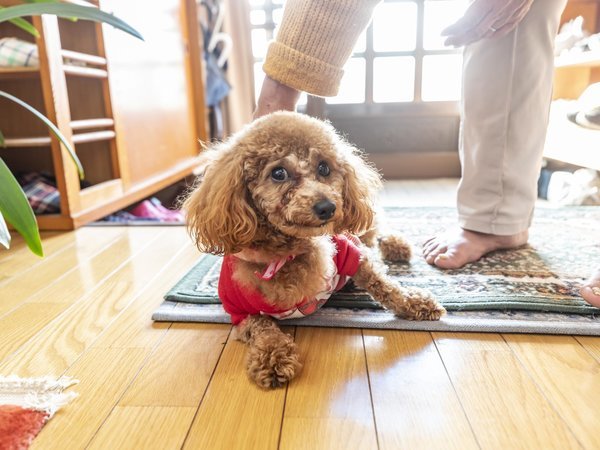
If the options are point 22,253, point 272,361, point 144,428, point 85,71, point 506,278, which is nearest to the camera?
point 144,428

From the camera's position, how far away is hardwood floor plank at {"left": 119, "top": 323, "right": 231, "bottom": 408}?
757mm

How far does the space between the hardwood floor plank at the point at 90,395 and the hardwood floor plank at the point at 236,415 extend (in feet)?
0.52

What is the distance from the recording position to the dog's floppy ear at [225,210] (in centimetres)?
82

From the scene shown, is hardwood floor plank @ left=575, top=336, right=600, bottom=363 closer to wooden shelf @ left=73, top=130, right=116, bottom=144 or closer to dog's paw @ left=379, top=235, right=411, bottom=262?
dog's paw @ left=379, top=235, right=411, bottom=262

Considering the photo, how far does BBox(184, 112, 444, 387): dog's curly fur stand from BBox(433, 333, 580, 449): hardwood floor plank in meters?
0.12

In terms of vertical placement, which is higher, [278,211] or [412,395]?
[278,211]

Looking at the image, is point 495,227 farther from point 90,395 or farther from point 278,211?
point 90,395

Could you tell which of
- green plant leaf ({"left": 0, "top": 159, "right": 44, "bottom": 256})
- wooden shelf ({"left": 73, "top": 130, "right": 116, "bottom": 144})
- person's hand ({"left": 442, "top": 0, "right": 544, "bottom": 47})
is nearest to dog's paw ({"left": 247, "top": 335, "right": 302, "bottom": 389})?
green plant leaf ({"left": 0, "top": 159, "right": 44, "bottom": 256})

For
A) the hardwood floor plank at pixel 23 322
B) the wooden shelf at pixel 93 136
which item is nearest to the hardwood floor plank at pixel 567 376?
the hardwood floor plank at pixel 23 322

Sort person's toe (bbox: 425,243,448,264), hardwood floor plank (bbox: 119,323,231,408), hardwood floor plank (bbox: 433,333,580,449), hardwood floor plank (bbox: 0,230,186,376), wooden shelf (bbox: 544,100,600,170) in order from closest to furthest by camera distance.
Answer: hardwood floor plank (bbox: 433,333,580,449), hardwood floor plank (bbox: 119,323,231,408), hardwood floor plank (bbox: 0,230,186,376), person's toe (bbox: 425,243,448,264), wooden shelf (bbox: 544,100,600,170)

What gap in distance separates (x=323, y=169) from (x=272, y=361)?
0.37 meters

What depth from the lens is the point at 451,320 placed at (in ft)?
3.16

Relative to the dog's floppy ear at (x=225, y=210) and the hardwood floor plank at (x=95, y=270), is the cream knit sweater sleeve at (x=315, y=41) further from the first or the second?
the hardwood floor plank at (x=95, y=270)

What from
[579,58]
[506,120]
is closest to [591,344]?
[506,120]
